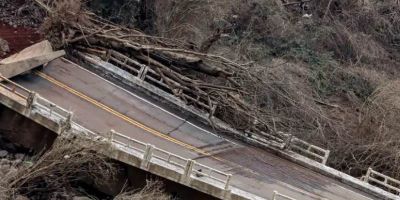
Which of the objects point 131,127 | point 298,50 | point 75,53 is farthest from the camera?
point 298,50

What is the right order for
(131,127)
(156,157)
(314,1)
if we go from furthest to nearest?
(314,1), (131,127), (156,157)

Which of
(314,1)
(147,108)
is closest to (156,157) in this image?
(147,108)

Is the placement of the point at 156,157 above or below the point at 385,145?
below

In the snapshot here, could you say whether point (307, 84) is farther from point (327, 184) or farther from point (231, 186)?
point (231, 186)

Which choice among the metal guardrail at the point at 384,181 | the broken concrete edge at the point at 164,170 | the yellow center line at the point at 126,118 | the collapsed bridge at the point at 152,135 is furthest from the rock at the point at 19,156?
the metal guardrail at the point at 384,181

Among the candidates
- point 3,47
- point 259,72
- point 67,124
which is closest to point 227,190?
point 67,124

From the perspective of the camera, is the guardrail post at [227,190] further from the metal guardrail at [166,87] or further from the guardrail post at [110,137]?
the metal guardrail at [166,87]

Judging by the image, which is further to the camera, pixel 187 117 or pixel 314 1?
pixel 314 1
